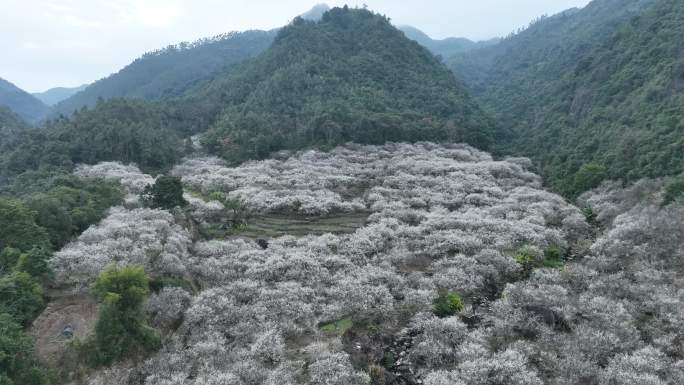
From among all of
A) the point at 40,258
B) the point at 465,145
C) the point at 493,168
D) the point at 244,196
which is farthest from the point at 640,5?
the point at 40,258

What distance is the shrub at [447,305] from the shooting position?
2712 centimetres

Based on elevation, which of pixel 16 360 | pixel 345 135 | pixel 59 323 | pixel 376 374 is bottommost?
pixel 376 374

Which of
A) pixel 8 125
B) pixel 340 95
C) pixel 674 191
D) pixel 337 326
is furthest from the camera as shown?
pixel 8 125

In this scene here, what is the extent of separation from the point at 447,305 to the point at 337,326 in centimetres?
689

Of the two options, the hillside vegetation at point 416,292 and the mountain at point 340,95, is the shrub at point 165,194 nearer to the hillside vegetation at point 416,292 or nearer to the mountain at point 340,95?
the hillside vegetation at point 416,292

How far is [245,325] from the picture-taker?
25.0m

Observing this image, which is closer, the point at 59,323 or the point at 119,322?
the point at 119,322

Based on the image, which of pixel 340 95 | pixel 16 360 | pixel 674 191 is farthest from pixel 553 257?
pixel 340 95

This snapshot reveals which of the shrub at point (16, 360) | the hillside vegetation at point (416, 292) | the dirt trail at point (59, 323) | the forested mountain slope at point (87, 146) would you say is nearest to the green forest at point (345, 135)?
the shrub at point (16, 360)

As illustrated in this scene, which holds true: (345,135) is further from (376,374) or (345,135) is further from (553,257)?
(376,374)

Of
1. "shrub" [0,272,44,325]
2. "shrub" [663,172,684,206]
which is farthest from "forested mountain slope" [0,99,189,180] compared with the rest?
"shrub" [663,172,684,206]

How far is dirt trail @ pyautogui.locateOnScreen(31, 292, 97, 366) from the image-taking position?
2303 centimetres

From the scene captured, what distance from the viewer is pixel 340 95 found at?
312 ft

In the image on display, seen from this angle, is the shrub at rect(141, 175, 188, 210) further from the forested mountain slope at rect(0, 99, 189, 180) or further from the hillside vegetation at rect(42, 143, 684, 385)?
the forested mountain slope at rect(0, 99, 189, 180)
